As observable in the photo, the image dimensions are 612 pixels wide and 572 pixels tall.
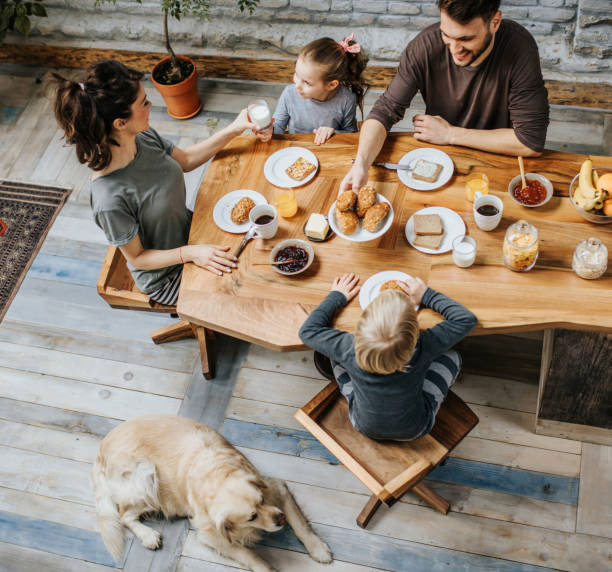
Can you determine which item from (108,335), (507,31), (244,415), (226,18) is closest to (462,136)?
A: (507,31)

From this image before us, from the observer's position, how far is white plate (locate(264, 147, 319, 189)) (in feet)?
6.89

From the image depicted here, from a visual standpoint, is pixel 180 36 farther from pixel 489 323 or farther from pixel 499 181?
pixel 489 323

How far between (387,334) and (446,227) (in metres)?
0.57

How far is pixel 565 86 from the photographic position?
10.7 ft

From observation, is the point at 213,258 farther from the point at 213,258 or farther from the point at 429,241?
the point at 429,241

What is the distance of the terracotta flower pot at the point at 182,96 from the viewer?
341 centimetres

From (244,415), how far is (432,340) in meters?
1.20

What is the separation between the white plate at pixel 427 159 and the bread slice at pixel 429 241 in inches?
8.6

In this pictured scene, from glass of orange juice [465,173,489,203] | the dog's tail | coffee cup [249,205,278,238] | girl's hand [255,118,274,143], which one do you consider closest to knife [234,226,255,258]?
coffee cup [249,205,278,238]

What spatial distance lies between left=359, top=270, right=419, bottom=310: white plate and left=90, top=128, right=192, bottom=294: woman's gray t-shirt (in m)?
0.85

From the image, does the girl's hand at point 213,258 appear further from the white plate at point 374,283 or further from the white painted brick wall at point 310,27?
the white painted brick wall at point 310,27

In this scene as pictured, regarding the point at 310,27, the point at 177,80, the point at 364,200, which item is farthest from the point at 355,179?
the point at 310,27

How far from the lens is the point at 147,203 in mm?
2049

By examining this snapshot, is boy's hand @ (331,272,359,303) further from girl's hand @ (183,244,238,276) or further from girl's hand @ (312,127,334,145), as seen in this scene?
girl's hand @ (312,127,334,145)
